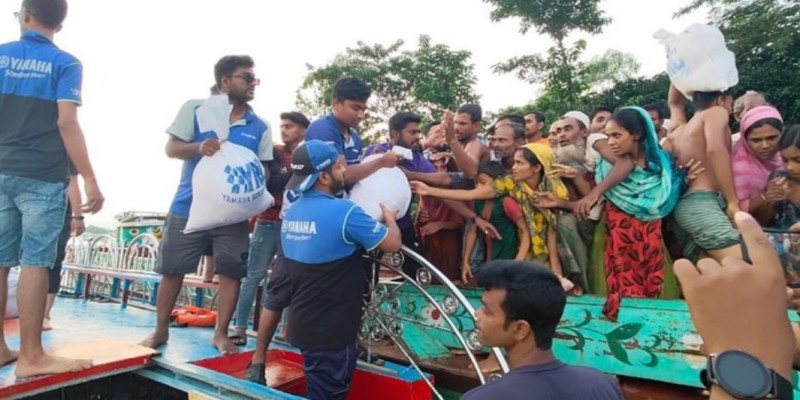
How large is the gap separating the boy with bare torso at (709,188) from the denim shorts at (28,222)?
3344 mm

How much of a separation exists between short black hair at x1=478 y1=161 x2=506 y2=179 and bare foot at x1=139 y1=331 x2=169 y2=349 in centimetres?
239

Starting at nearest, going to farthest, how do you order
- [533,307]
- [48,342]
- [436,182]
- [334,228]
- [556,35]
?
[533,307] < [334,228] < [48,342] < [436,182] < [556,35]

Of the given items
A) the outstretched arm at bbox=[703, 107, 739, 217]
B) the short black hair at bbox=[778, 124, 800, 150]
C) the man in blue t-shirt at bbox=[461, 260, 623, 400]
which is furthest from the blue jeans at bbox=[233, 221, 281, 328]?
the short black hair at bbox=[778, 124, 800, 150]

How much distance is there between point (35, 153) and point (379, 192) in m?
1.76

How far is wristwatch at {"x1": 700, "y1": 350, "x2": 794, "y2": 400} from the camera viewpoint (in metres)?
0.95

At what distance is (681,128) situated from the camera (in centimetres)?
327

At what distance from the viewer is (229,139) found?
3297 millimetres

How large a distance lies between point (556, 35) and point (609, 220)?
1348 centimetres

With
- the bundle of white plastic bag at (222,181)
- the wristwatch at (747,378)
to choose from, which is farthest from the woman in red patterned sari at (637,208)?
the bundle of white plastic bag at (222,181)

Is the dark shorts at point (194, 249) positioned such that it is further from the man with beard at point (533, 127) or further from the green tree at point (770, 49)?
the green tree at point (770, 49)

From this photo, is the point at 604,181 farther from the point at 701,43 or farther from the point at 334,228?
the point at 334,228

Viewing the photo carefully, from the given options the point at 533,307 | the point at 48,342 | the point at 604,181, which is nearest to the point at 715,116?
the point at 604,181

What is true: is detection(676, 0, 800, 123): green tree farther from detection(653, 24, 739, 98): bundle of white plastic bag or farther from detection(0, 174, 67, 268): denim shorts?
detection(0, 174, 67, 268): denim shorts

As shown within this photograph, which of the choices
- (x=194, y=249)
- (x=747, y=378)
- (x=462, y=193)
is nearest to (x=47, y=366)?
(x=194, y=249)
